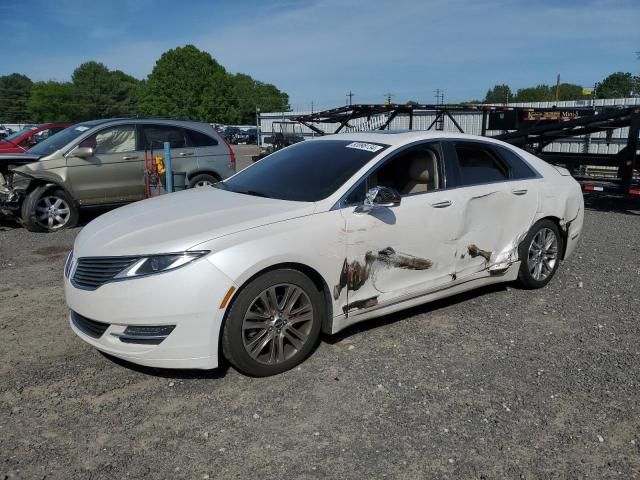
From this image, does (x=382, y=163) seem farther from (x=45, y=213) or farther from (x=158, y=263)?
(x=45, y=213)

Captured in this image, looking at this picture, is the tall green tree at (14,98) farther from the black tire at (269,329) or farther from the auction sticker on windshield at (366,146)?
the black tire at (269,329)

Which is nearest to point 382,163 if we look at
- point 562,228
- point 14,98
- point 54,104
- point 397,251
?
point 397,251

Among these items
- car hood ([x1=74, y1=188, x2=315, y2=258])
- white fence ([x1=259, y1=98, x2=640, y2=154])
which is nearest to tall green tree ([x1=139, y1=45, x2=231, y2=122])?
white fence ([x1=259, y1=98, x2=640, y2=154])

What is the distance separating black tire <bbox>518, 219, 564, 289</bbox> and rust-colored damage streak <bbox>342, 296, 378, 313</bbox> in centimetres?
183

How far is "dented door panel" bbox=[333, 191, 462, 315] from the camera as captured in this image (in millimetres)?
3768

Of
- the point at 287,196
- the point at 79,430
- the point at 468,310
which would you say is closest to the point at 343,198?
the point at 287,196

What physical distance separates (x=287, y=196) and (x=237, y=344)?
1.19 meters

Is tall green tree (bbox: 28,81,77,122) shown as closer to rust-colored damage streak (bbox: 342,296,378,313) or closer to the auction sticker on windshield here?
the auction sticker on windshield

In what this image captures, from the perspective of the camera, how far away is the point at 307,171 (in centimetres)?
428

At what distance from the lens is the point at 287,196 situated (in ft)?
13.0

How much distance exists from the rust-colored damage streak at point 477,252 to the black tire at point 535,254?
1.55ft

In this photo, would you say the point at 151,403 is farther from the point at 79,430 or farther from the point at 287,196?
the point at 287,196

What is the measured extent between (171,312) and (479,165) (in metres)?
3.01

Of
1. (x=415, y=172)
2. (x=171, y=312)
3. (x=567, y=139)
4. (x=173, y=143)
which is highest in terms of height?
(x=567, y=139)
